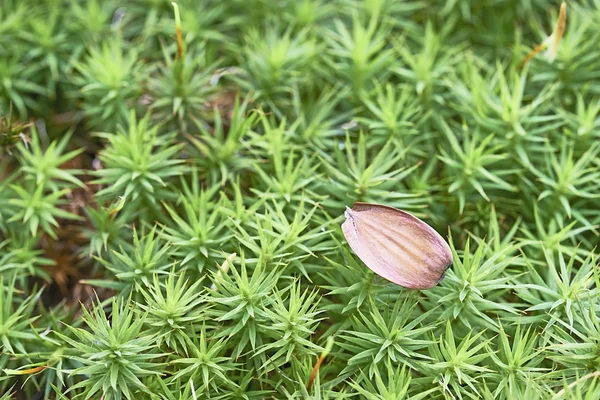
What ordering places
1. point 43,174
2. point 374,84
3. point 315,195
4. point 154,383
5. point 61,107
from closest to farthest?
point 154,383 → point 315,195 → point 43,174 → point 374,84 → point 61,107

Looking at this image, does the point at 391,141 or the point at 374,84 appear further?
the point at 374,84

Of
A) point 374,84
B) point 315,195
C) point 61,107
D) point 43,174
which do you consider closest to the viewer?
point 315,195

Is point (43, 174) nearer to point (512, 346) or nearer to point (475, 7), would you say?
point (512, 346)

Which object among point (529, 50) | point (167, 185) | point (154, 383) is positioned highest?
point (529, 50)

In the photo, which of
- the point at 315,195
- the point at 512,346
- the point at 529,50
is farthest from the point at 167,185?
the point at 529,50

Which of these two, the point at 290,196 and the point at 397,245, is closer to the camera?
the point at 397,245
